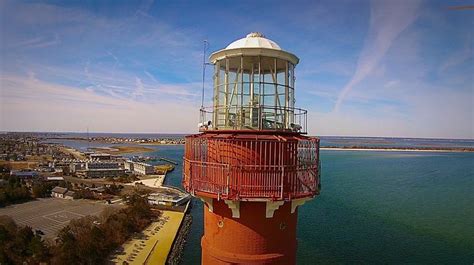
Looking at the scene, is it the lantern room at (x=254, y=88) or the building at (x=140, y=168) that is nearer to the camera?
the lantern room at (x=254, y=88)

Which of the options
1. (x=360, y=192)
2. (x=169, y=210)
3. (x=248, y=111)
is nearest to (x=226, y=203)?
(x=248, y=111)

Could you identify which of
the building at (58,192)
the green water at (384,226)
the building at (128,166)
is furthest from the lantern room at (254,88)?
the building at (128,166)

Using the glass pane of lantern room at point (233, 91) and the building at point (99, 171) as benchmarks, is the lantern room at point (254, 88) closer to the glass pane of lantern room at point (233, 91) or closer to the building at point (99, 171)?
the glass pane of lantern room at point (233, 91)

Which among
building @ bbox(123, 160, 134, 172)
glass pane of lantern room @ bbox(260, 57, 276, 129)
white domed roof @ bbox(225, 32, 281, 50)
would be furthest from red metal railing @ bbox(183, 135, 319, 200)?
building @ bbox(123, 160, 134, 172)

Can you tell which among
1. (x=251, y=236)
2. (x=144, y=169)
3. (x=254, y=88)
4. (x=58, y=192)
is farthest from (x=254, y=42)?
(x=144, y=169)

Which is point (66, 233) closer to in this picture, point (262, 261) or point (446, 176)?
point (262, 261)

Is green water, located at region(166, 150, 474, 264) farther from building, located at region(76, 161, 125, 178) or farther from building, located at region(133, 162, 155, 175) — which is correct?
building, located at region(76, 161, 125, 178)
